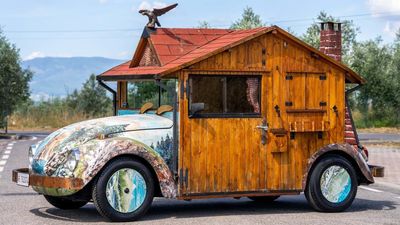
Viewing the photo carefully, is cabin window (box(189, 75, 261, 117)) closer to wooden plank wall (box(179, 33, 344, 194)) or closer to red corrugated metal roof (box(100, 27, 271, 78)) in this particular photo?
wooden plank wall (box(179, 33, 344, 194))

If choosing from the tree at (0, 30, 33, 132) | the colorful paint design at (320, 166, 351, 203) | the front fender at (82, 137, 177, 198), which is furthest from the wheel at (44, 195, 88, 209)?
the tree at (0, 30, 33, 132)

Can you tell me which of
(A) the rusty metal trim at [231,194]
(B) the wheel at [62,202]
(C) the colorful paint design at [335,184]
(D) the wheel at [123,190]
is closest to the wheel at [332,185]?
(C) the colorful paint design at [335,184]

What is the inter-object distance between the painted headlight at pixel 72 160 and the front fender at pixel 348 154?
120 inches

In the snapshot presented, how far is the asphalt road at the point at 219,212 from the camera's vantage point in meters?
11.4

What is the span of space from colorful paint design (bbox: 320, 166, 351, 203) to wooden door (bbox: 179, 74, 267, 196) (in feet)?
2.72

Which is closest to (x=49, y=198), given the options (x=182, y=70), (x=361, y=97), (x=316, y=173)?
(x=182, y=70)

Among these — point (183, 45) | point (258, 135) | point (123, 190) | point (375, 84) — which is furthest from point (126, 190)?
point (375, 84)

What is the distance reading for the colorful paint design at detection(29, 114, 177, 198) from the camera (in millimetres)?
11078

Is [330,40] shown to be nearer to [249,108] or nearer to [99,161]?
[249,108]

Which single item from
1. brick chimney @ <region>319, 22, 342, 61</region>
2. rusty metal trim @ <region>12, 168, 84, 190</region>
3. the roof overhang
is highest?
brick chimney @ <region>319, 22, 342, 61</region>

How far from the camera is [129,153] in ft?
36.8

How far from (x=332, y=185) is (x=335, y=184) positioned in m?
0.05

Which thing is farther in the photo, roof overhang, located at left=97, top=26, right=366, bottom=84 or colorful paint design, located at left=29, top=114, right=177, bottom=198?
roof overhang, located at left=97, top=26, right=366, bottom=84

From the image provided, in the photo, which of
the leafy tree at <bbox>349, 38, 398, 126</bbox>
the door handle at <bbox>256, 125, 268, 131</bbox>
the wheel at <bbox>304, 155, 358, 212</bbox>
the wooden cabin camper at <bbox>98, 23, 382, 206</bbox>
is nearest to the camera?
the wooden cabin camper at <bbox>98, 23, 382, 206</bbox>
